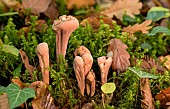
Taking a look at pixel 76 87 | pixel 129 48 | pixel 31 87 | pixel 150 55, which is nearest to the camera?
pixel 31 87

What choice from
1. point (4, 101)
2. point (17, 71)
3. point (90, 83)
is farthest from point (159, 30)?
point (4, 101)

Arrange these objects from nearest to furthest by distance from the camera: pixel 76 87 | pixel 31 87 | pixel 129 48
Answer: pixel 31 87
pixel 76 87
pixel 129 48

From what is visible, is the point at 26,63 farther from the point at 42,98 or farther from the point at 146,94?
the point at 146,94

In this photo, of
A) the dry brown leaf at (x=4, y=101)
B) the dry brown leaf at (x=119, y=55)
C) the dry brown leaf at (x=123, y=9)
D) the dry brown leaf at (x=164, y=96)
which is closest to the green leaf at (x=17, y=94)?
the dry brown leaf at (x=4, y=101)

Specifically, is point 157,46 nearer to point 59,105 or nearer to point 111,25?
point 111,25

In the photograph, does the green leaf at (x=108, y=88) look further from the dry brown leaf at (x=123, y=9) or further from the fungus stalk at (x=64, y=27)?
the dry brown leaf at (x=123, y=9)

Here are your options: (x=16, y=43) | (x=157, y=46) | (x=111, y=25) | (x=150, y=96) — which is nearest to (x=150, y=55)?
(x=157, y=46)

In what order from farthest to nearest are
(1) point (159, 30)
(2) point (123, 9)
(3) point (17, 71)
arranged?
(2) point (123, 9), (1) point (159, 30), (3) point (17, 71)
